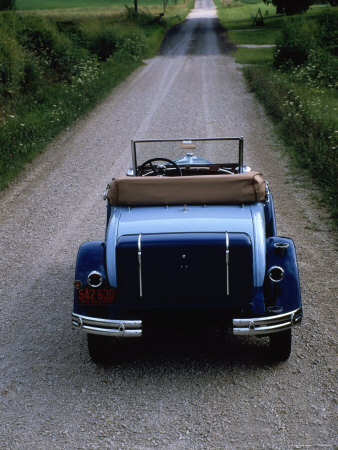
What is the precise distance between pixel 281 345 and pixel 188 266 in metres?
1.05

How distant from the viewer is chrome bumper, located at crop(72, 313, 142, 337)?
4.03 m

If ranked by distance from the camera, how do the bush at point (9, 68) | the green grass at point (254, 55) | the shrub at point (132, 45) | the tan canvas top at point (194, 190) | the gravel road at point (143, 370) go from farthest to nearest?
the shrub at point (132, 45), the green grass at point (254, 55), the bush at point (9, 68), the tan canvas top at point (194, 190), the gravel road at point (143, 370)

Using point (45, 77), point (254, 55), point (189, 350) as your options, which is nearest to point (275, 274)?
point (189, 350)

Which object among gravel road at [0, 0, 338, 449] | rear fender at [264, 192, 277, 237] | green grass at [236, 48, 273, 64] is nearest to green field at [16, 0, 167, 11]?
green grass at [236, 48, 273, 64]

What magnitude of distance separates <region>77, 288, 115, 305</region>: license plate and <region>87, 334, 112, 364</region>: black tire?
0.97 feet

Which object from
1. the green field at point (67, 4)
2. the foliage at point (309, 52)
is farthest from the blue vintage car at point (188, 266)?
the green field at point (67, 4)

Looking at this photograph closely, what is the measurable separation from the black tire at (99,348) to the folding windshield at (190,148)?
187 centimetres

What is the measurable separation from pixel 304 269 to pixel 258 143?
21.7 feet

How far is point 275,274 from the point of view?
4168 millimetres

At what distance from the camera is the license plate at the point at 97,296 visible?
4160mm

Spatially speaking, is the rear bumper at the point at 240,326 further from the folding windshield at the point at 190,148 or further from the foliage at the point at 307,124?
the foliage at the point at 307,124

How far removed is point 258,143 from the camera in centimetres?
1230

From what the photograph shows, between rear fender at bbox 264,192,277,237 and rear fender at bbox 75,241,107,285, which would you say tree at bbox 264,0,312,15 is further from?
rear fender at bbox 75,241,107,285

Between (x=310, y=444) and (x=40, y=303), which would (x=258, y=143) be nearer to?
(x=40, y=303)
